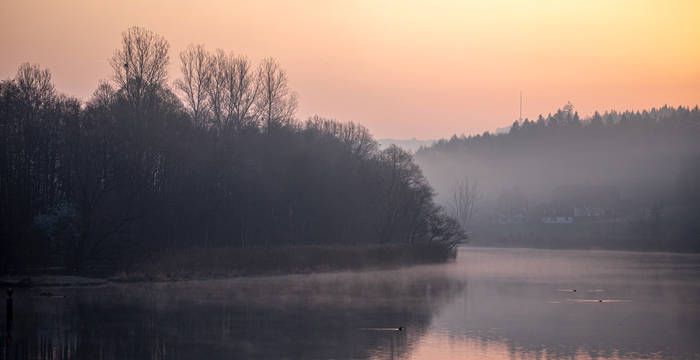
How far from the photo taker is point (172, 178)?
59438mm

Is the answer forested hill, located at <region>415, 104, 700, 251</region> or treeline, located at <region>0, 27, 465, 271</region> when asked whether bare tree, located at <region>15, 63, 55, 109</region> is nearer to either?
treeline, located at <region>0, 27, 465, 271</region>

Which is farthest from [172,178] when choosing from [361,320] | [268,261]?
[361,320]

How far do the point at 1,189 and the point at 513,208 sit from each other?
127 metres

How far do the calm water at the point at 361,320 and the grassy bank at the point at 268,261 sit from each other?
3002mm

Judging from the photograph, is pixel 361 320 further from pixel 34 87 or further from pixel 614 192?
pixel 614 192

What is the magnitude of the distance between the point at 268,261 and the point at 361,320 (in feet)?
88.5

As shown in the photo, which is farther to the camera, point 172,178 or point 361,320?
point 172,178

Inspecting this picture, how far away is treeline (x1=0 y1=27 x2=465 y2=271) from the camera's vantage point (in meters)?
49.6

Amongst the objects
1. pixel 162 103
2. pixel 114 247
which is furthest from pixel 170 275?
pixel 162 103

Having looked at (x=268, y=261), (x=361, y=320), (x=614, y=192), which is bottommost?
(x=361, y=320)

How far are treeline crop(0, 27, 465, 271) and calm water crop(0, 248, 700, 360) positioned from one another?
7541 mm

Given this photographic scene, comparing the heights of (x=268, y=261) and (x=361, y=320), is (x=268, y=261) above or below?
above

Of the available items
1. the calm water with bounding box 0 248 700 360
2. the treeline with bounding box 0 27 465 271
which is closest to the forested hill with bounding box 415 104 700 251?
the treeline with bounding box 0 27 465 271

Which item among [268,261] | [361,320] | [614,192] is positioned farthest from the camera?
[614,192]
